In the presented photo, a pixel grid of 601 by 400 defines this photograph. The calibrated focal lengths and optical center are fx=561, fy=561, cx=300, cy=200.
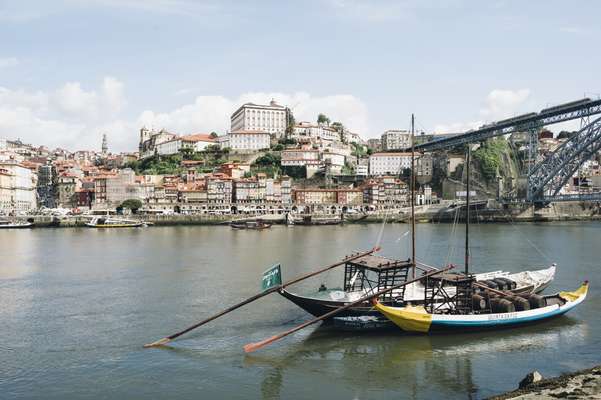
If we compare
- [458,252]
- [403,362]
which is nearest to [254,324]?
[403,362]

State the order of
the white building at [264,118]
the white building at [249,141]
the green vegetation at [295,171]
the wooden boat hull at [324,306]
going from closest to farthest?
1. the wooden boat hull at [324,306]
2. the green vegetation at [295,171]
3. the white building at [249,141]
4. the white building at [264,118]

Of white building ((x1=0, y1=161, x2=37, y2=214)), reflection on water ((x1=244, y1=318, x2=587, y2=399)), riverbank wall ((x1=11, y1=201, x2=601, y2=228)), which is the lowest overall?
reflection on water ((x1=244, y1=318, x2=587, y2=399))

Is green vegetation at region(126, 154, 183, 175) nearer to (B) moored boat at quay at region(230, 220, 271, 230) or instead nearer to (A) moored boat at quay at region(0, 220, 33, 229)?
(A) moored boat at quay at region(0, 220, 33, 229)

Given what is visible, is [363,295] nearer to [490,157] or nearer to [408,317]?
[408,317]

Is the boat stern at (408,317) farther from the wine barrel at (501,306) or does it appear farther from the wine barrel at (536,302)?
the wine barrel at (536,302)

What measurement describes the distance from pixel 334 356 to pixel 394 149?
8718 cm

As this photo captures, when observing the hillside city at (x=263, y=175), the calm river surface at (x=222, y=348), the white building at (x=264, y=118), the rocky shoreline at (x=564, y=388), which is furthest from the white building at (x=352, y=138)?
the rocky shoreline at (x=564, y=388)

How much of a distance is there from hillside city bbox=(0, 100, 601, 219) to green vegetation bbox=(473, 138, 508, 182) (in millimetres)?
123

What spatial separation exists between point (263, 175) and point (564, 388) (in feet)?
204

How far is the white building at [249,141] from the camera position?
269ft

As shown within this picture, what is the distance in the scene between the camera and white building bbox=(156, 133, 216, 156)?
8488 cm

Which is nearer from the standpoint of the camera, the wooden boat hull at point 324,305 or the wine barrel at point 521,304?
the wooden boat hull at point 324,305

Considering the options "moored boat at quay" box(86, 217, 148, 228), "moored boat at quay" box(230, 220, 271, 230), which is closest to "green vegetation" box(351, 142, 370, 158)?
"moored boat at quay" box(230, 220, 271, 230)

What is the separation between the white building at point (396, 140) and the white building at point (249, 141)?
85.3 ft
